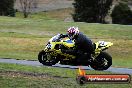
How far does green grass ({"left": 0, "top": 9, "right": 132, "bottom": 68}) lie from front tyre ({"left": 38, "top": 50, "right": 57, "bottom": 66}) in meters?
3.81

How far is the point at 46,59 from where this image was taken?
64.3ft

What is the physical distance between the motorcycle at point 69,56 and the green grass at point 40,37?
3953mm

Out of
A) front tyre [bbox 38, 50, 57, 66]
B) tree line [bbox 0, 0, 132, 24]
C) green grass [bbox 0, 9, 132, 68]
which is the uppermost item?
front tyre [bbox 38, 50, 57, 66]

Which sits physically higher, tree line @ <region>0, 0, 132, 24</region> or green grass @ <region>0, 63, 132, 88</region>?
green grass @ <region>0, 63, 132, 88</region>

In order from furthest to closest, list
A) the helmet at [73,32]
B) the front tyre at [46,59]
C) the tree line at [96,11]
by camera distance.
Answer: the tree line at [96,11] → the front tyre at [46,59] → the helmet at [73,32]

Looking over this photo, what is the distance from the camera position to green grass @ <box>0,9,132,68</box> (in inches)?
1039

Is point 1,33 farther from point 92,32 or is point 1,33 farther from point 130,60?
point 130,60

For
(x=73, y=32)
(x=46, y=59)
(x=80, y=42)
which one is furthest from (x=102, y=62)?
(x=46, y=59)

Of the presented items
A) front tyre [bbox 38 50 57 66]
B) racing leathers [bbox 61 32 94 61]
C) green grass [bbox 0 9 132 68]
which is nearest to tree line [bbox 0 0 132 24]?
green grass [bbox 0 9 132 68]

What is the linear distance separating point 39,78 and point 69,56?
348cm

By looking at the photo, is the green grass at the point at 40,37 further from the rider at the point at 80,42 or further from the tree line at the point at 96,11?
the tree line at the point at 96,11

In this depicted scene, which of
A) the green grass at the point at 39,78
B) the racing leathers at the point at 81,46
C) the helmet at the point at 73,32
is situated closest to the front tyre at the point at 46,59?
the racing leathers at the point at 81,46

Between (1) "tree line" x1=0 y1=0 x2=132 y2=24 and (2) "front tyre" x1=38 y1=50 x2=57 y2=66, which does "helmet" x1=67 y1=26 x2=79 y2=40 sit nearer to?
(2) "front tyre" x1=38 y1=50 x2=57 y2=66

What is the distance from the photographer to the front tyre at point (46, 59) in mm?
19469
